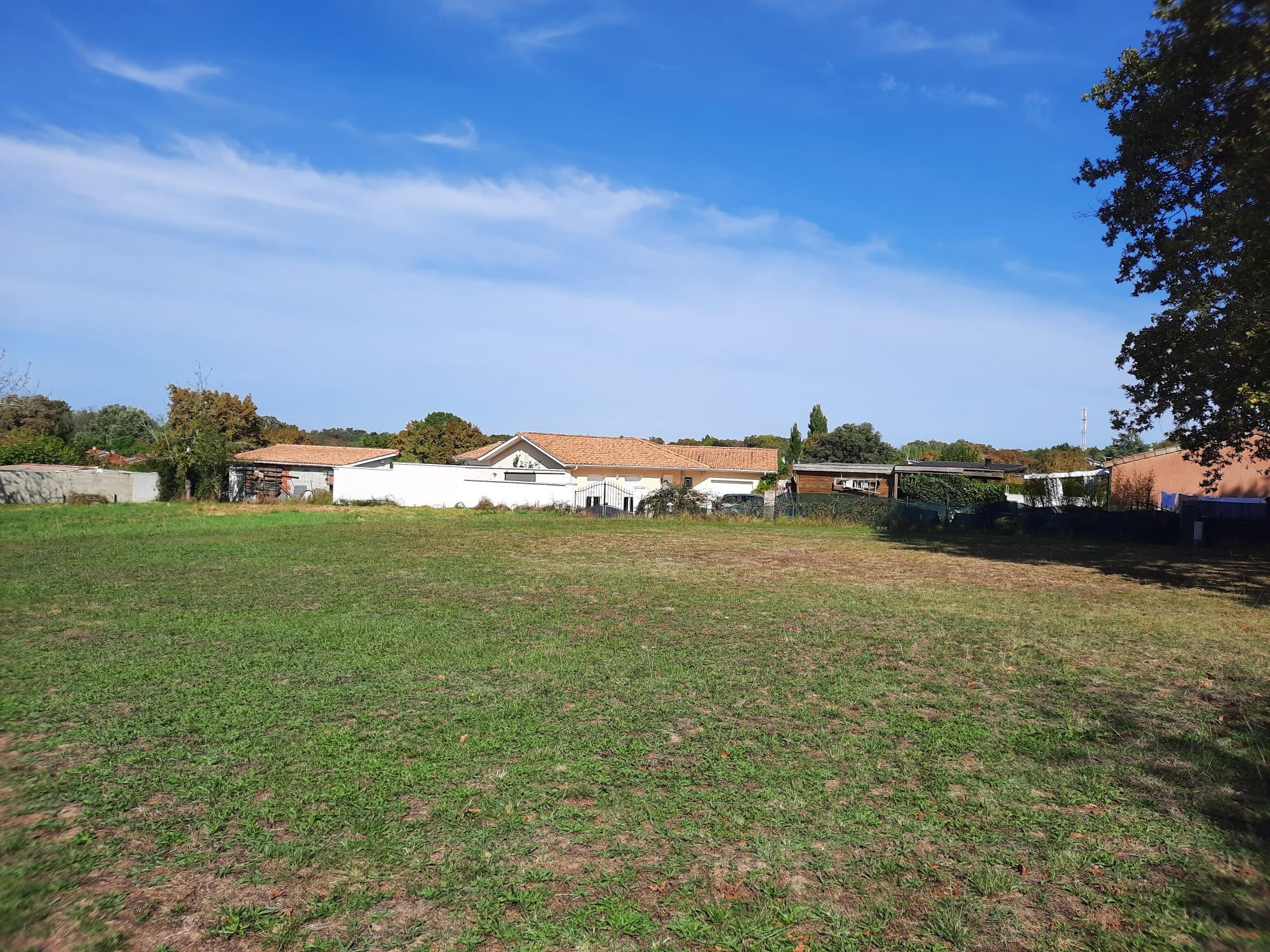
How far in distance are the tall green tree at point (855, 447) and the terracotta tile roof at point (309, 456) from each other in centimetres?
3175

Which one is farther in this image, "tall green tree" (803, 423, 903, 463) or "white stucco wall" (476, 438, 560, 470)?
"tall green tree" (803, 423, 903, 463)

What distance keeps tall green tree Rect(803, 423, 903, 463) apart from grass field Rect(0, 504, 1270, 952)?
47.2 m

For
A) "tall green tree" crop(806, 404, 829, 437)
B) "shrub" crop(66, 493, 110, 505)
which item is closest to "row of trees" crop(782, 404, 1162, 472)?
"tall green tree" crop(806, 404, 829, 437)

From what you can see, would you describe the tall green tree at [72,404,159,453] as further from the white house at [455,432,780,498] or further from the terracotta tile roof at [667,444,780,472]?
the terracotta tile roof at [667,444,780,472]

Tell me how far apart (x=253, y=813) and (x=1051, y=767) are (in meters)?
4.90

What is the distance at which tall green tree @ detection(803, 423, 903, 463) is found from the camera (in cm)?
5728

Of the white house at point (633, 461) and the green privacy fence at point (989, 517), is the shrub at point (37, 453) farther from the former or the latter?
the green privacy fence at point (989, 517)

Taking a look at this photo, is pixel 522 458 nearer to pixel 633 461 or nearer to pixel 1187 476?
pixel 633 461

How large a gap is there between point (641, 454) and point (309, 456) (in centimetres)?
2273

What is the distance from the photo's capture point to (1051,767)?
202 inches

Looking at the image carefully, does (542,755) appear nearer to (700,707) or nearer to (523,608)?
(700,707)

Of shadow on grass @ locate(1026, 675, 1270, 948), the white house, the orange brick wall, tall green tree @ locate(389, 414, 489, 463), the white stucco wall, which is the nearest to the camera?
shadow on grass @ locate(1026, 675, 1270, 948)

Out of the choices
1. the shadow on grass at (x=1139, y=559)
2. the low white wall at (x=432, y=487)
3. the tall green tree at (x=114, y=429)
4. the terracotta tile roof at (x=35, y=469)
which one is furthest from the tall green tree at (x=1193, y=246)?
the tall green tree at (x=114, y=429)

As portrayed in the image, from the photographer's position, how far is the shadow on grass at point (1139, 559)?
49.2 ft
